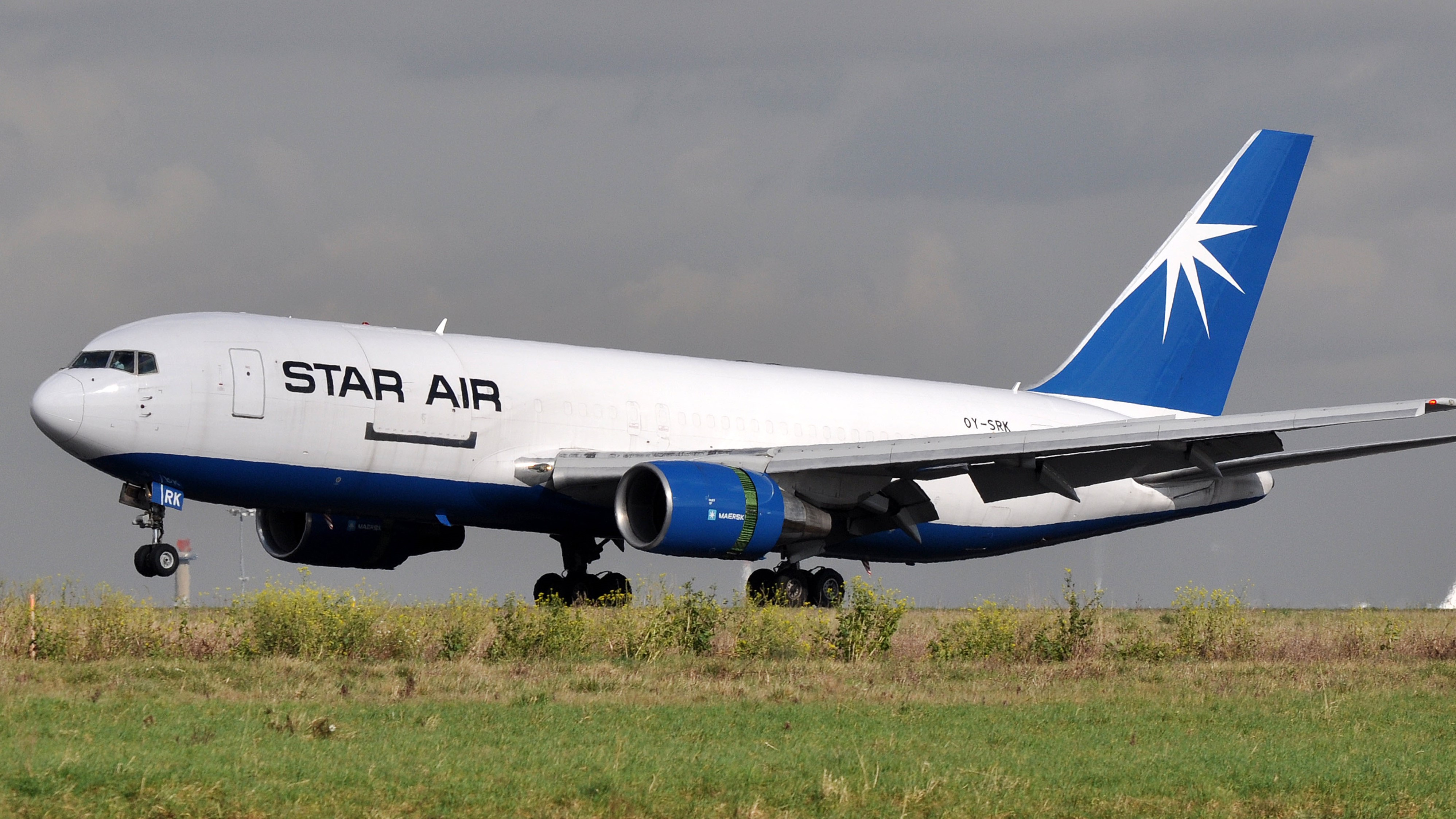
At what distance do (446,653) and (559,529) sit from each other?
23.6 feet

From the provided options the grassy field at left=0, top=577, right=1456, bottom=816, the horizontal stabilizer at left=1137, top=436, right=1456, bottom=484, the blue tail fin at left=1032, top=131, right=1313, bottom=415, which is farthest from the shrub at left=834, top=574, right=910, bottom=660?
the blue tail fin at left=1032, top=131, right=1313, bottom=415

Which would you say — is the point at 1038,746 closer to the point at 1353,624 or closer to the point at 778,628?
the point at 778,628

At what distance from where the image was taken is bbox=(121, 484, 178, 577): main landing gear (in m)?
21.8

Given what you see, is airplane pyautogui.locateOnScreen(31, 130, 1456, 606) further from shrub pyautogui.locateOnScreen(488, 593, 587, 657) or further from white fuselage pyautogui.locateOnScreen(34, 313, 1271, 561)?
shrub pyautogui.locateOnScreen(488, 593, 587, 657)

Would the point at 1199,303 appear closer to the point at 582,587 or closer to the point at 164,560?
the point at 582,587

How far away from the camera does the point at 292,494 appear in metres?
23.0

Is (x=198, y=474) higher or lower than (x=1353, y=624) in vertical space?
higher

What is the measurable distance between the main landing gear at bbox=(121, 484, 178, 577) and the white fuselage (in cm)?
60

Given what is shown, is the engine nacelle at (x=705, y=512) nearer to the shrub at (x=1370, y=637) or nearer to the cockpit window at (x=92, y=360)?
the cockpit window at (x=92, y=360)

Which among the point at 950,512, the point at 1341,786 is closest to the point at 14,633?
the point at 1341,786

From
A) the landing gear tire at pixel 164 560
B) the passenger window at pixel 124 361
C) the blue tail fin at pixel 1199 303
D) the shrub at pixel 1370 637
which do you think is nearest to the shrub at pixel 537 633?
the landing gear tire at pixel 164 560

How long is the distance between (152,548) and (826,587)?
35.8 feet

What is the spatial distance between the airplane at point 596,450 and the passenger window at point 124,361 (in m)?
0.03

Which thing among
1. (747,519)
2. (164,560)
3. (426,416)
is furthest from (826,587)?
(164,560)
